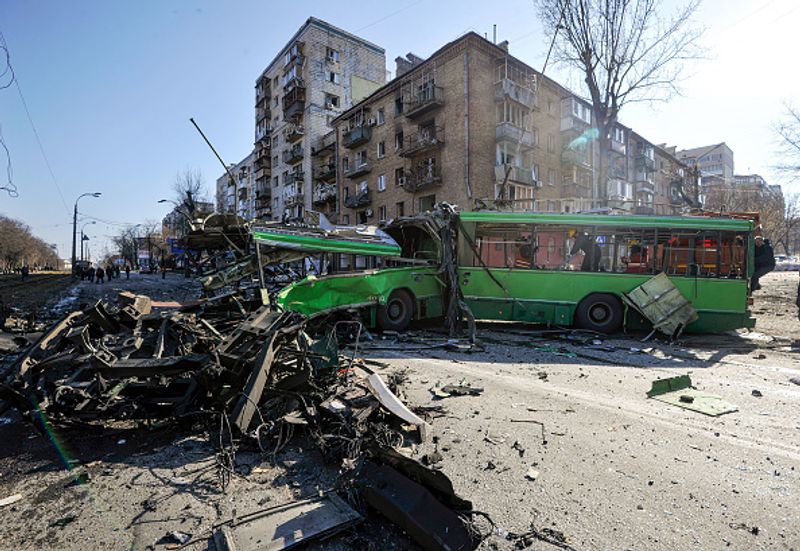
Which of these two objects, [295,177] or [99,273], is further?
[295,177]

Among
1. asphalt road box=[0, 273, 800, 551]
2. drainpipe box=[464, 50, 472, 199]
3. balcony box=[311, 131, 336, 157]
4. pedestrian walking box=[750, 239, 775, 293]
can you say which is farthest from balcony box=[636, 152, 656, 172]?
asphalt road box=[0, 273, 800, 551]

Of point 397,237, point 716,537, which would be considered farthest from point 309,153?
point 716,537

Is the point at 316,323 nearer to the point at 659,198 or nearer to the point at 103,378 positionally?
the point at 103,378

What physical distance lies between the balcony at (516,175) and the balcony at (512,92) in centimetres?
448

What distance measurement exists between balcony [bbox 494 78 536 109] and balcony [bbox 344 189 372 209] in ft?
40.5

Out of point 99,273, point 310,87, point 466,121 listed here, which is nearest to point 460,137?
point 466,121

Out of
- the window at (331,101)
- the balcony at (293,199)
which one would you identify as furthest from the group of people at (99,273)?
the window at (331,101)

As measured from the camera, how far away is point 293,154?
1715 inches

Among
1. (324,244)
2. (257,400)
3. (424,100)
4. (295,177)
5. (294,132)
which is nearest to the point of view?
(257,400)

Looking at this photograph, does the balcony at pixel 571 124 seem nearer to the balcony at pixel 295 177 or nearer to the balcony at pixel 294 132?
the balcony at pixel 294 132

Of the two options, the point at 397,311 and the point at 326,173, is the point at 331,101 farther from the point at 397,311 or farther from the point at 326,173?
the point at 397,311

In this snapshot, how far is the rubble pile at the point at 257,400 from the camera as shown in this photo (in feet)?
8.92

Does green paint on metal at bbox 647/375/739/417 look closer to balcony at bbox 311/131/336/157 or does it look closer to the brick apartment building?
the brick apartment building

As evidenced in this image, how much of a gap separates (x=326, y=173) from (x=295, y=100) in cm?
917
